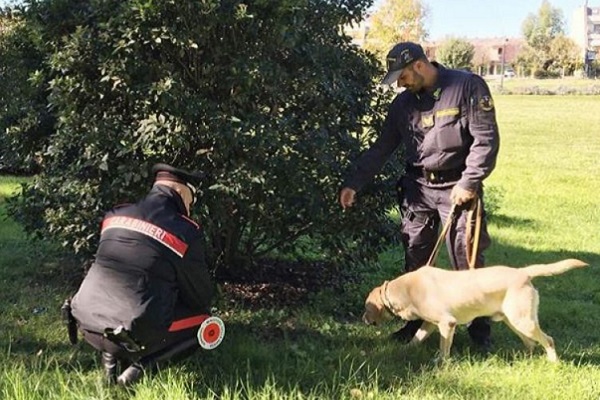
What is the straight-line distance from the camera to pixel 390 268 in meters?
6.81

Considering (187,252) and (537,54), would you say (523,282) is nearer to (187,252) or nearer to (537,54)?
(187,252)

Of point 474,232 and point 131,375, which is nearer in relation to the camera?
point 131,375

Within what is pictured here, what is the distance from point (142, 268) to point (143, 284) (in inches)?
3.3

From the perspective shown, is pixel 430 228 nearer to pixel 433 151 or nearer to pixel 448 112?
pixel 433 151

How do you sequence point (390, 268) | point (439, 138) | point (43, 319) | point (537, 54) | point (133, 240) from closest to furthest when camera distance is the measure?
1. point (133, 240)
2. point (439, 138)
3. point (43, 319)
4. point (390, 268)
5. point (537, 54)

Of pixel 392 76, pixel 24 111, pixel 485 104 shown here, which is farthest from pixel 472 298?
pixel 24 111

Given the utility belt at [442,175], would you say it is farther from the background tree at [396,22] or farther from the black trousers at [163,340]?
the background tree at [396,22]

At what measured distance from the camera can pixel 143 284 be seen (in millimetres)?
3617

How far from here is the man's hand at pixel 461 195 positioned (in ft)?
13.7

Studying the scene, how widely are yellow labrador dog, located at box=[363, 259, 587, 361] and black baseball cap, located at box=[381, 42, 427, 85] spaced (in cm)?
124

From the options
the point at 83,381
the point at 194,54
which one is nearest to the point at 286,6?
the point at 194,54

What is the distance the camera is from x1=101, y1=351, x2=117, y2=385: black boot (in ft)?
12.3

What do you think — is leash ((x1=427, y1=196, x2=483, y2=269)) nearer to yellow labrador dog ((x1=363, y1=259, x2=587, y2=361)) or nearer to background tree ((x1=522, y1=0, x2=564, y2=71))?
yellow labrador dog ((x1=363, y1=259, x2=587, y2=361))

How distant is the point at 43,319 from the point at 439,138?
3026 millimetres
